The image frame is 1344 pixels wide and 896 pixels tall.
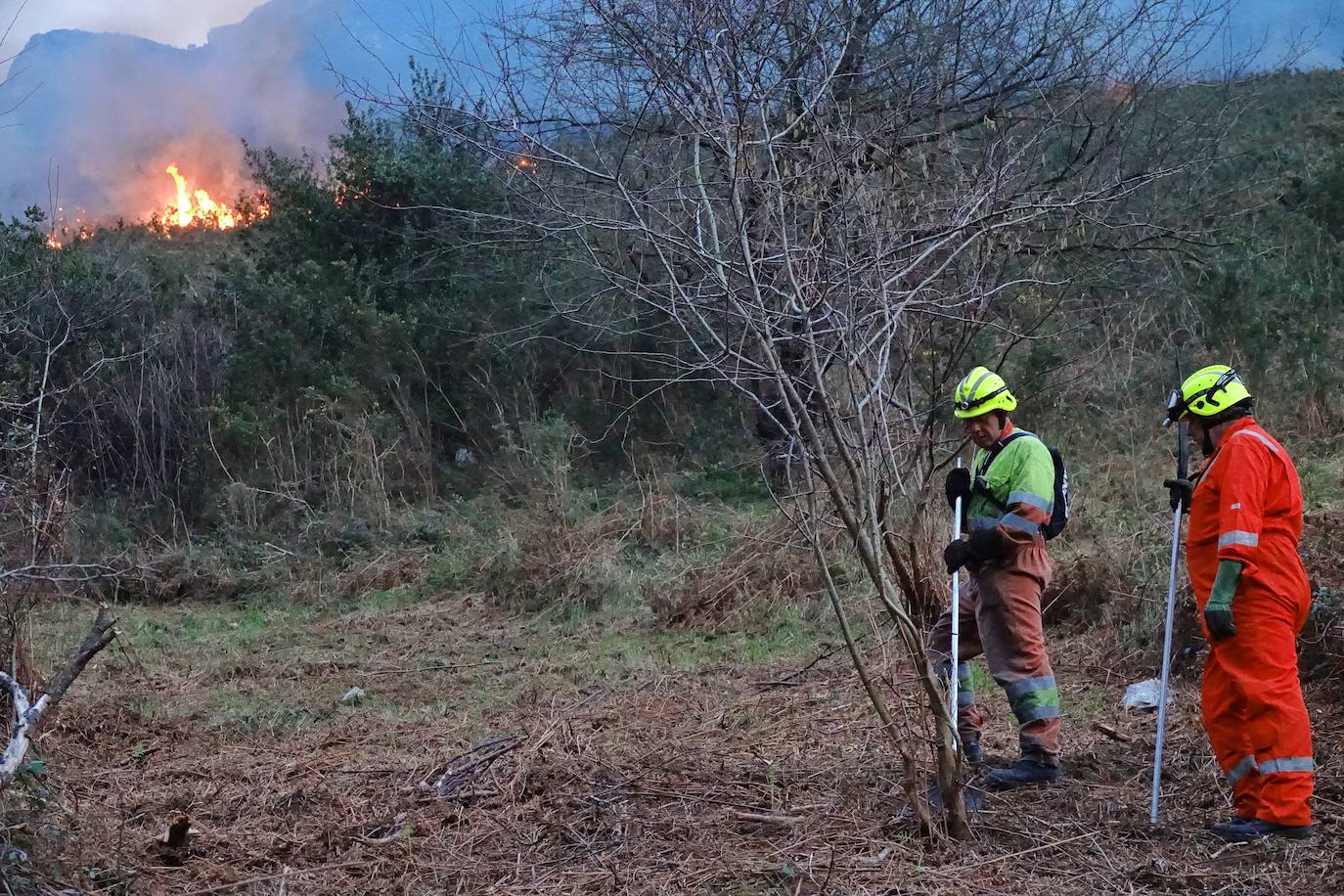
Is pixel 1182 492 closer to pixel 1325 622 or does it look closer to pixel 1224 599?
pixel 1224 599

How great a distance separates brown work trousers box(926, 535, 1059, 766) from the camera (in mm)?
4793

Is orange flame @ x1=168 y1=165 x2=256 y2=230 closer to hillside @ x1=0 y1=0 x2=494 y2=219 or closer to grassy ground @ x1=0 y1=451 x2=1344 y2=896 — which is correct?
hillside @ x1=0 y1=0 x2=494 y2=219

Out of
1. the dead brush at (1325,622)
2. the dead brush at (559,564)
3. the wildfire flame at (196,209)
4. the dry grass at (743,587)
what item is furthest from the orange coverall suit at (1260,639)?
the wildfire flame at (196,209)

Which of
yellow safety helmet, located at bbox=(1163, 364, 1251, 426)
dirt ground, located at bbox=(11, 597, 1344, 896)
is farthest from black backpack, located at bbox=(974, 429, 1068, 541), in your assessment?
dirt ground, located at bbox=(11, 597, 1344, 896)

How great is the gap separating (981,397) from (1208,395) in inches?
35.1

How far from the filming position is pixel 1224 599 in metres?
4.04

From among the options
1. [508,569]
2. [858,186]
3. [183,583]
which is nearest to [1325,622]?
[858,186]

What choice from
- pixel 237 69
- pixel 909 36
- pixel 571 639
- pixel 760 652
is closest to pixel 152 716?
pixel 571 639

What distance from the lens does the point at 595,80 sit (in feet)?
28.9

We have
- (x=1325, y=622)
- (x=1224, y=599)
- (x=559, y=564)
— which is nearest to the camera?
(x=1224, y=599)

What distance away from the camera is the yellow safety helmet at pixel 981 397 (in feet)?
16.0

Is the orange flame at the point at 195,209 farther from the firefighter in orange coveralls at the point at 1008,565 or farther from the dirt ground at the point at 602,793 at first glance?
the firefighter in orange coveralls at the point at 1008,565

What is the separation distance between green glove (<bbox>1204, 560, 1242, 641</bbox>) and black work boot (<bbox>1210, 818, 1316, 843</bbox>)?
0.68m

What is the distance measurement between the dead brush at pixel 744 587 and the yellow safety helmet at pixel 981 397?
4291 mm
